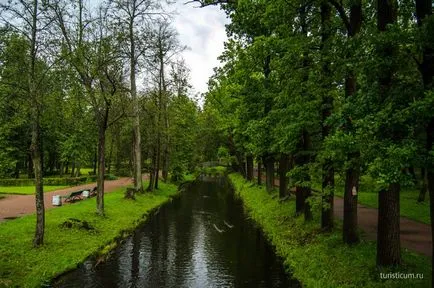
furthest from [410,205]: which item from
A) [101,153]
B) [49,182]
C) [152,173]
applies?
[49,182]

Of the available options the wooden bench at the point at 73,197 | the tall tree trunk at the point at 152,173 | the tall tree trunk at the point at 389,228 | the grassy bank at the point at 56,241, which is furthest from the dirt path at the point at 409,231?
the tall tree trunk at the point at 152,173

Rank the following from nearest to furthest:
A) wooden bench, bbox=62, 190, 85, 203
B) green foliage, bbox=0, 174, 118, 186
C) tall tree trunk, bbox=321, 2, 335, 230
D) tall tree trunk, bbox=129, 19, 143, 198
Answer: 1. tall tree trunk, bbox=321, 2, 335, 230
2. tall tree trunk, bbox=129, 19, 143, 198
3. wooden bench, bbox=62, 190, 85, 203
4. green foliage, bbox=0, 174, 118, 186

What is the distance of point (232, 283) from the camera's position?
1473cm

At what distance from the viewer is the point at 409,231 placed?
18625 millimetres

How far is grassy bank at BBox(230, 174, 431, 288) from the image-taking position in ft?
39.3

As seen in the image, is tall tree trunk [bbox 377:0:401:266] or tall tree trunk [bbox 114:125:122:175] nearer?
tall tree trunk [bbox 377:0:401:266]

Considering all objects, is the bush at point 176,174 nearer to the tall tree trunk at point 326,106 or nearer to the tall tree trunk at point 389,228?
the tall tree trunk at point 326,106

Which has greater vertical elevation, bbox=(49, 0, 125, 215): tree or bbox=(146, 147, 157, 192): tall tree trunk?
bbox=(49, 0, 125, 215): tree

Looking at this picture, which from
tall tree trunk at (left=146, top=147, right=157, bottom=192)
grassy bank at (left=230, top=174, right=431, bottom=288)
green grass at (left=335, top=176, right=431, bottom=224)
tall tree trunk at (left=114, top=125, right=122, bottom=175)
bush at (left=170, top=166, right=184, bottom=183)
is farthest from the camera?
bush at (left=170, top=166, right=184, bottom=183)

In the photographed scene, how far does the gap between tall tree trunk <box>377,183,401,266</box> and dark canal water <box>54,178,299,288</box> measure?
3673mm

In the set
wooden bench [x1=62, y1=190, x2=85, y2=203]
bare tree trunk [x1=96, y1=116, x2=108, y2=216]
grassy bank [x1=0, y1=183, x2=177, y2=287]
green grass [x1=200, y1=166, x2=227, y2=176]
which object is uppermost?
bare tree trunk [x1=96, y1=116, x2=108, y2=216]

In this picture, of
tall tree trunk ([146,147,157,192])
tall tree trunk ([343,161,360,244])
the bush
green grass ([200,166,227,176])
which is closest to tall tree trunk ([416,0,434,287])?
tall tree trunk ([343,161,360,244])

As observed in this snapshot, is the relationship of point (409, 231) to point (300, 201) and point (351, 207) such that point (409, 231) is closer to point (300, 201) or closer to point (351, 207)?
point (351, 207)

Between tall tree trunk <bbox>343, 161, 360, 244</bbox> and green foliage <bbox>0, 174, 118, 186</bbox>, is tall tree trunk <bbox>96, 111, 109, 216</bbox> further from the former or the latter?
green foliage <bbox>0, 174, 118, 186</bbox>
